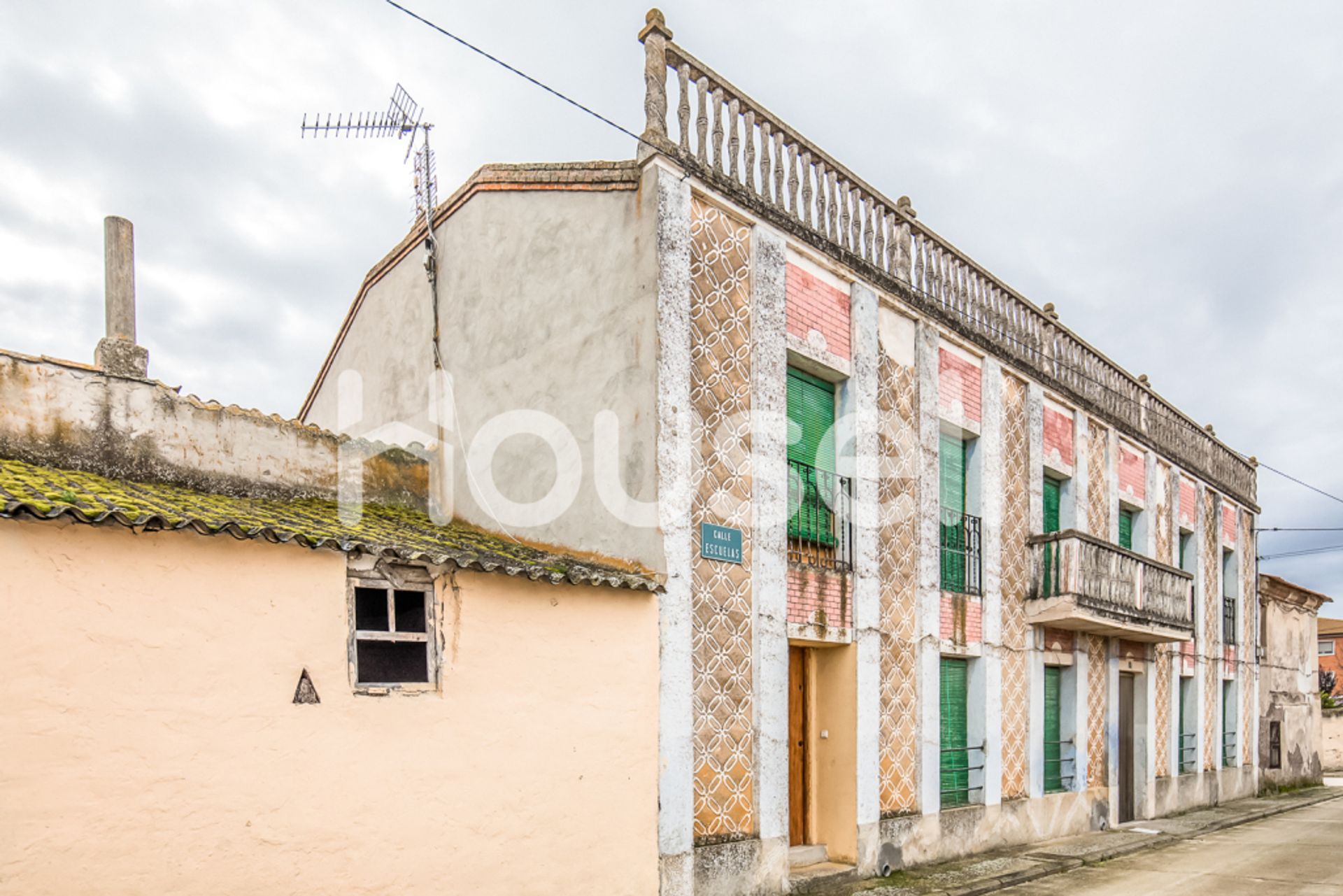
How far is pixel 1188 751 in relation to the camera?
1794cm

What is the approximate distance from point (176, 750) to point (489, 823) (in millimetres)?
2227

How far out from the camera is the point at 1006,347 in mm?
13320

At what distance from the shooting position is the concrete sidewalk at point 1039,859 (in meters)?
9.41

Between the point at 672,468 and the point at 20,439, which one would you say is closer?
the point at 20,439

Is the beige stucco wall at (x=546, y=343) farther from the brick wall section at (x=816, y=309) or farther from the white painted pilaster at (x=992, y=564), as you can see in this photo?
the white painted pilaster at (x=992, y=564)

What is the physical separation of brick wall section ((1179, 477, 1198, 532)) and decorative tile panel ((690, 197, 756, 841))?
507 inches

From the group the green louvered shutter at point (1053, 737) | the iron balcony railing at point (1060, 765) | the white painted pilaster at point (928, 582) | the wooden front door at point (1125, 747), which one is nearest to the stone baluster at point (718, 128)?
the white painted pilaster at point (928, 582)

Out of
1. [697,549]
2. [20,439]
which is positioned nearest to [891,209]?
[697,549]

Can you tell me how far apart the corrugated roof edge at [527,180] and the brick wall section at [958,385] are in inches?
196

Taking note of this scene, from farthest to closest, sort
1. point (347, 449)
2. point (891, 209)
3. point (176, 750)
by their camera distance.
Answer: point (891, 209) → point (347, 449) → point (176, 750)

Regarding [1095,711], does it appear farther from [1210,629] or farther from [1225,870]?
[1210,629]

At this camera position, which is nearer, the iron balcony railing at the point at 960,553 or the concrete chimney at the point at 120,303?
the concrete chimney at the point at 120,303

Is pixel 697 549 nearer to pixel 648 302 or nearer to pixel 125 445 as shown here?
pixel 648 302

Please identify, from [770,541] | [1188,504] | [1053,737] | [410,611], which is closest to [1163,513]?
[1188,504]
